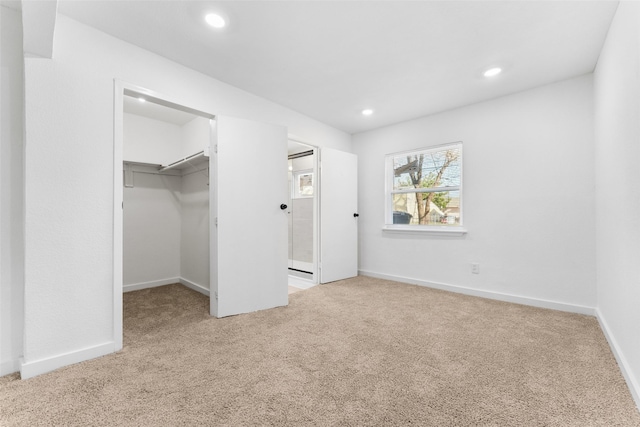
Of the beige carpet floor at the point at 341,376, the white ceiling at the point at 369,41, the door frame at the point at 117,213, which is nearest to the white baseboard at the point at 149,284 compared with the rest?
the beige carpet floor at the point at 341,376

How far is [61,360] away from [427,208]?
393cm

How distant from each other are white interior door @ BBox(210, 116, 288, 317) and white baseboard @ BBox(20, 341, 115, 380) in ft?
2.86

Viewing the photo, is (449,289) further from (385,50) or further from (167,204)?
(167,204)

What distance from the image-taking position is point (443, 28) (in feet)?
6.57

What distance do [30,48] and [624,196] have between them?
3.66 m

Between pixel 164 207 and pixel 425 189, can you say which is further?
pixel 164 207

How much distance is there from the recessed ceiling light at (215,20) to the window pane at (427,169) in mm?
2905

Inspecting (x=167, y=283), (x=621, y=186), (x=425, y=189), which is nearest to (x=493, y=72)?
(x=621, y=186)

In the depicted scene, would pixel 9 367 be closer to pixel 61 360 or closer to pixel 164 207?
pixel 61 360

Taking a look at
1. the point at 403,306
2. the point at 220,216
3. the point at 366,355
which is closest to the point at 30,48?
the point at 220,216

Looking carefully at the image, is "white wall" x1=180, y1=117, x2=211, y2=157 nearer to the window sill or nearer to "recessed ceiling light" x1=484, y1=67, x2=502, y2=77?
the window sill

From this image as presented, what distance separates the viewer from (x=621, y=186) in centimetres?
177

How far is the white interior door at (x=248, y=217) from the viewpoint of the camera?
2.63m

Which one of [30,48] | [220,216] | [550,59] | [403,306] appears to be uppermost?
[550,59]
